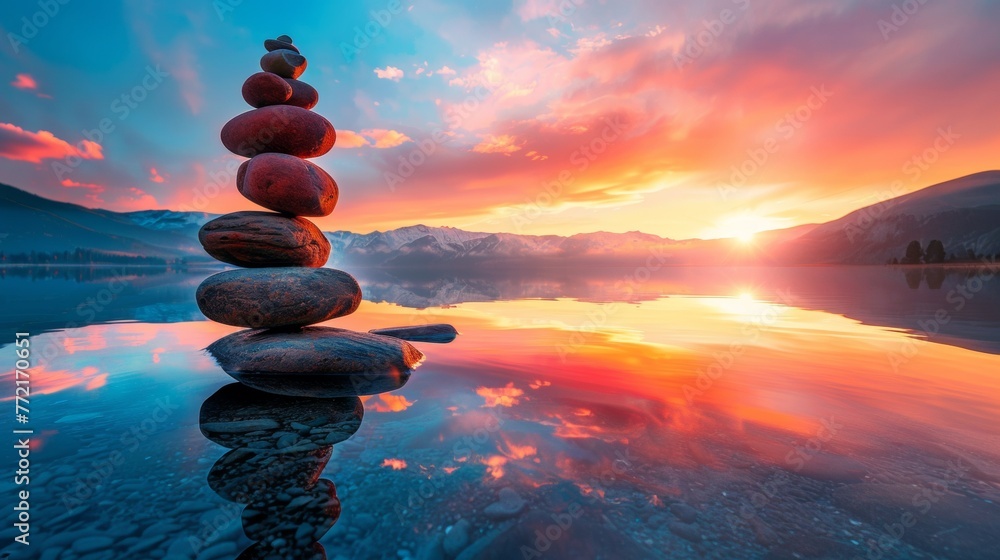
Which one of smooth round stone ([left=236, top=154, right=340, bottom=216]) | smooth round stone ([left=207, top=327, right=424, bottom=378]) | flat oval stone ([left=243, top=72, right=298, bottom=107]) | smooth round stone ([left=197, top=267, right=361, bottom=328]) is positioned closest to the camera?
smooth round stone ([left=207, top=327, right=424, bottom=378])

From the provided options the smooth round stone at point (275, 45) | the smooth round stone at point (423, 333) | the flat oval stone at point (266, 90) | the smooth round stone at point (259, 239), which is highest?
the smooth round stone at point (275, 45)

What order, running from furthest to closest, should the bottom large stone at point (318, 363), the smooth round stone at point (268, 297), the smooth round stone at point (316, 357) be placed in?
the smooth round stone at point (268, 297) < the smooth round stone at point (316, 357) < the bottom large stone at point (318, 363)

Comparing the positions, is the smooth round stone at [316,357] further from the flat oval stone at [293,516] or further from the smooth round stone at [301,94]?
the smooth round stone at [301,94]

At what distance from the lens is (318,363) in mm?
13609

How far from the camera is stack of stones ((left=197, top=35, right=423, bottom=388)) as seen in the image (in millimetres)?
13945

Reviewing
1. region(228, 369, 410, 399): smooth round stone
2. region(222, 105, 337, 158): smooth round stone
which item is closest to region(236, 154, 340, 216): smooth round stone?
region(222, 105, 337, 158): smooth round stone

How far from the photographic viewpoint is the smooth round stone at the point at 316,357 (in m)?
13.6

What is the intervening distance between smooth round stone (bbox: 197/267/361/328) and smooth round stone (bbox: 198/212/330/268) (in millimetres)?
825

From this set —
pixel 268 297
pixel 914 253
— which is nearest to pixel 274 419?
pixel 268 297

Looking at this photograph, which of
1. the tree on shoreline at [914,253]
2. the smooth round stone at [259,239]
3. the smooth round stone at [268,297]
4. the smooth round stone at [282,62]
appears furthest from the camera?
the tree on shoreline at [914,253]

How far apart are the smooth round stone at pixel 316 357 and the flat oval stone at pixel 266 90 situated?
10.2m

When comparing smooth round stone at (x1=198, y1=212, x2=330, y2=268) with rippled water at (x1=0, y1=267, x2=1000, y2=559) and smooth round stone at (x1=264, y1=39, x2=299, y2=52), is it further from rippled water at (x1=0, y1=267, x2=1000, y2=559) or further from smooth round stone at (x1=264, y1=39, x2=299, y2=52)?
smooth round stone at (x1=264, y1=39, x2=299, y2=52)

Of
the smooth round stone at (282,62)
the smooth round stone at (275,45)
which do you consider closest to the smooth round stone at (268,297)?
the smooth round stone at (282,62)

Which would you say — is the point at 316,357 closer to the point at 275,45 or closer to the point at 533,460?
the point at 533,460
